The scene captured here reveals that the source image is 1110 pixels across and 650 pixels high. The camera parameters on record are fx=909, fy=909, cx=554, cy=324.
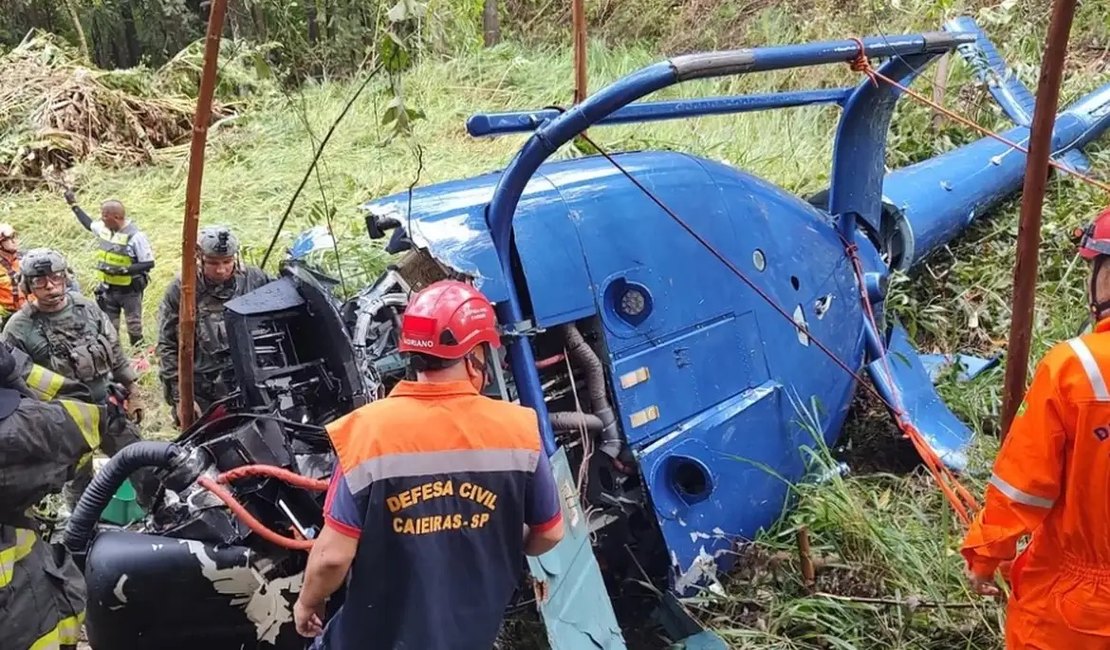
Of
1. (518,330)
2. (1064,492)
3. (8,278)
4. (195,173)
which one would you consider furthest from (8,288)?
(1064,492)

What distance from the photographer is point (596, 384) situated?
3314mm

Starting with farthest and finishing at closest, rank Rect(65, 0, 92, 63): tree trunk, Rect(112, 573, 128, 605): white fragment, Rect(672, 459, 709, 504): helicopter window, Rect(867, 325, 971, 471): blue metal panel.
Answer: Rect(65, 0, 92, 63): tree trunk
Rect(867, 325, 971, 471): blue metal panel
Rect(672, 459, 709, 504): helicopter window
Rect(112, 573, 128, 605): white fragment

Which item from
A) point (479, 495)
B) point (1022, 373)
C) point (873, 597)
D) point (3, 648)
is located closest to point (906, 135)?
point (873, 597)

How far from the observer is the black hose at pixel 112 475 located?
286 cm

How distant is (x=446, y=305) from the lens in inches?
83.8

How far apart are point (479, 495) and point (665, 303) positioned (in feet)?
5.12

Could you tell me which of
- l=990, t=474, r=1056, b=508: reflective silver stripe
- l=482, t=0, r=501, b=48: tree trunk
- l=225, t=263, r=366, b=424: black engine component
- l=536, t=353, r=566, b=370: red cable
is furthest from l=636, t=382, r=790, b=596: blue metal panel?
l=482, t=0, r=501, b=48: tree trunk

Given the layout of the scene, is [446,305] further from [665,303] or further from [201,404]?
[201,404]

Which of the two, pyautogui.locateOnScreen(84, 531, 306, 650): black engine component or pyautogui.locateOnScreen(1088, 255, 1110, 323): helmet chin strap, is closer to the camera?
pyautogui.locateOnScreen(1088, 255, 1110, 323): helmet chin strap

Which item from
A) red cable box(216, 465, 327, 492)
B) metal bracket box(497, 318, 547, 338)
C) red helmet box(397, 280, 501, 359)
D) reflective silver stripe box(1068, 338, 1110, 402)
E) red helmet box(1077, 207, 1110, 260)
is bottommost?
red cable box(216, 465, 327, 492)

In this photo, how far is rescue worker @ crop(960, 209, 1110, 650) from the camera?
202 cm

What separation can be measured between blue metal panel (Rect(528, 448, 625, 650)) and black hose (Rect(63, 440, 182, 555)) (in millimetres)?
1210

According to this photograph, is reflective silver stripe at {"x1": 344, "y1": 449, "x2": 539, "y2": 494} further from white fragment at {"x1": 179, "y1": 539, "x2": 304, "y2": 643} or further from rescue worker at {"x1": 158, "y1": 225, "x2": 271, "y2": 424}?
rescue worker at {"x1": 158, "y1": 225, "x2": 271, "y2": 424}

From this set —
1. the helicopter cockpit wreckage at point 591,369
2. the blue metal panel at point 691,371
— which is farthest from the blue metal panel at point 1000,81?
the blue metal panel at point 691,371
